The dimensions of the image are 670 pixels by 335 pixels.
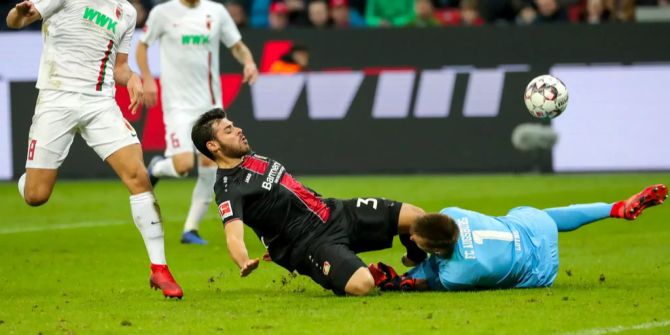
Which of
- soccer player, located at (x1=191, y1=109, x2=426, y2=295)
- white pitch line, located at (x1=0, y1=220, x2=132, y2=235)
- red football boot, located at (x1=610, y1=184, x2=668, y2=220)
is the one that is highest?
red football boot, located at (x1=610, y1=184, x2=668, y2=220)

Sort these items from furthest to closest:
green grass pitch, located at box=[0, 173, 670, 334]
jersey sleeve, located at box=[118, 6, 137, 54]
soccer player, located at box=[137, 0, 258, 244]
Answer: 1. soccer player, located at box=[137, 0, 258, 244]
2. jersey sleeve, located at box=[118, 6, 137, 54]
3. green grass pitch, located at box=[0, 173, 670, 334]

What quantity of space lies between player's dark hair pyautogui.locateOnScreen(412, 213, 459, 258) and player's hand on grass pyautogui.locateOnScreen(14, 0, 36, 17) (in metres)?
3.01

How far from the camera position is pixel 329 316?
795 centimetres

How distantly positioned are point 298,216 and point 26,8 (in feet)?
7.74

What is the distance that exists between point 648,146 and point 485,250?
1113cm

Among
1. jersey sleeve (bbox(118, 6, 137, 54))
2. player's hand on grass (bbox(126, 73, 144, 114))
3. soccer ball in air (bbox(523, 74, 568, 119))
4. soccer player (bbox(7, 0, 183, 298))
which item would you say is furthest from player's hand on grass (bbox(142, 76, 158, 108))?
soccer ball in air (bbox(523, 74, 568, 119))

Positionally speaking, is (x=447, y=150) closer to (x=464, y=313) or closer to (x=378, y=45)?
(x=378, y=45)

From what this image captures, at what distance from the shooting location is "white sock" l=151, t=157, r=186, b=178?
12828mm

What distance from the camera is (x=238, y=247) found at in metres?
8.27

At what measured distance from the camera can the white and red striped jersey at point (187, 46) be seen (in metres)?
13.0

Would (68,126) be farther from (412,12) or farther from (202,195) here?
(412,12)

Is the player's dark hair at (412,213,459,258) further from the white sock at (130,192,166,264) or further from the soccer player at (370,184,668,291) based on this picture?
the white sock at (130,192,166,264)

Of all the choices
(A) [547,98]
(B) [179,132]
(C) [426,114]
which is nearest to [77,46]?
(B) [179,132]

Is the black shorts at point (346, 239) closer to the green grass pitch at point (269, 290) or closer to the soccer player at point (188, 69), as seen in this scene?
the green grass pitch at point (269, 290)
